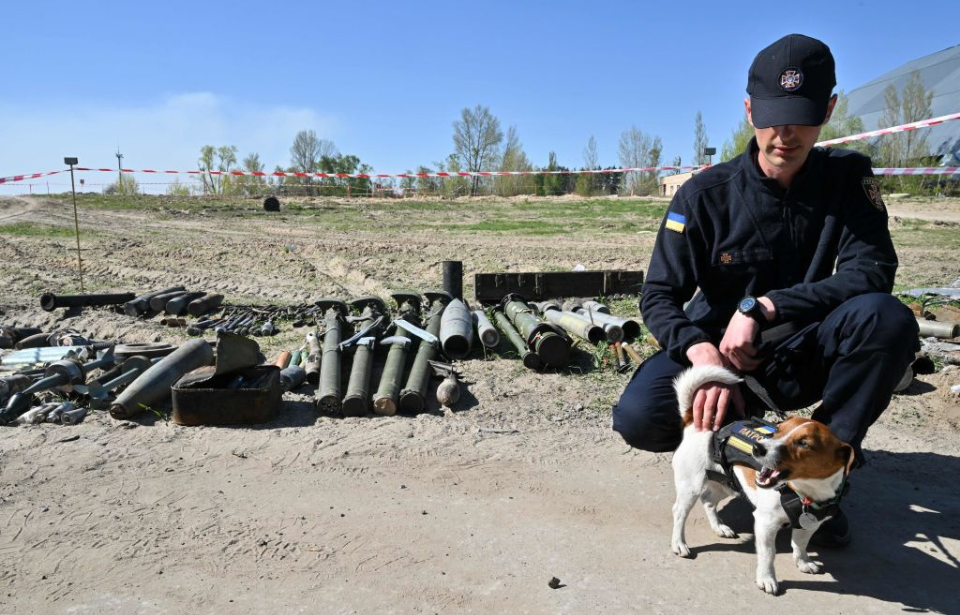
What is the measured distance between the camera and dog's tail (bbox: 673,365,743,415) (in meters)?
2.60

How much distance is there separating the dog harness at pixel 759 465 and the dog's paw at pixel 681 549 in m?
0.36

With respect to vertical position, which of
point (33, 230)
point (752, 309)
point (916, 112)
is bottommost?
point (752, 309)

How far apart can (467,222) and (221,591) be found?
18.4 metres

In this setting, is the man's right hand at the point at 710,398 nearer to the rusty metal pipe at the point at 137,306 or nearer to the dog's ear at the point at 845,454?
the dog's ear at the point at 845,454

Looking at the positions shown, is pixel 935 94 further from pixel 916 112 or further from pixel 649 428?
→ pixel 649 428

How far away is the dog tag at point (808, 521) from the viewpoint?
2426 millimetres

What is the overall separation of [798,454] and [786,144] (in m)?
1.22

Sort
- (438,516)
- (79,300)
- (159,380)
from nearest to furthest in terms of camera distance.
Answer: (438,516) → (159,380) → (79,300)

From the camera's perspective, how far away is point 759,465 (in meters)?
2.36

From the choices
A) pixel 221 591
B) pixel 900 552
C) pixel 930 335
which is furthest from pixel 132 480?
pixel 930 335

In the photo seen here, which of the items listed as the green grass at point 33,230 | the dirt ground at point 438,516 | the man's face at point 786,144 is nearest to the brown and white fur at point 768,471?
the dirt ground at point 438,516

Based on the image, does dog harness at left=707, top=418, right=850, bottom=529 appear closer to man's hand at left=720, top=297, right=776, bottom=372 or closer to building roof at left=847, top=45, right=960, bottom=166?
man's hand at left=720, top=297, right=776, bottom=372

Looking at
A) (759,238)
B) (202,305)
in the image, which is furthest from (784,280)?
(202,305)

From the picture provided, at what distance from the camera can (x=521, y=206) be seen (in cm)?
2753
